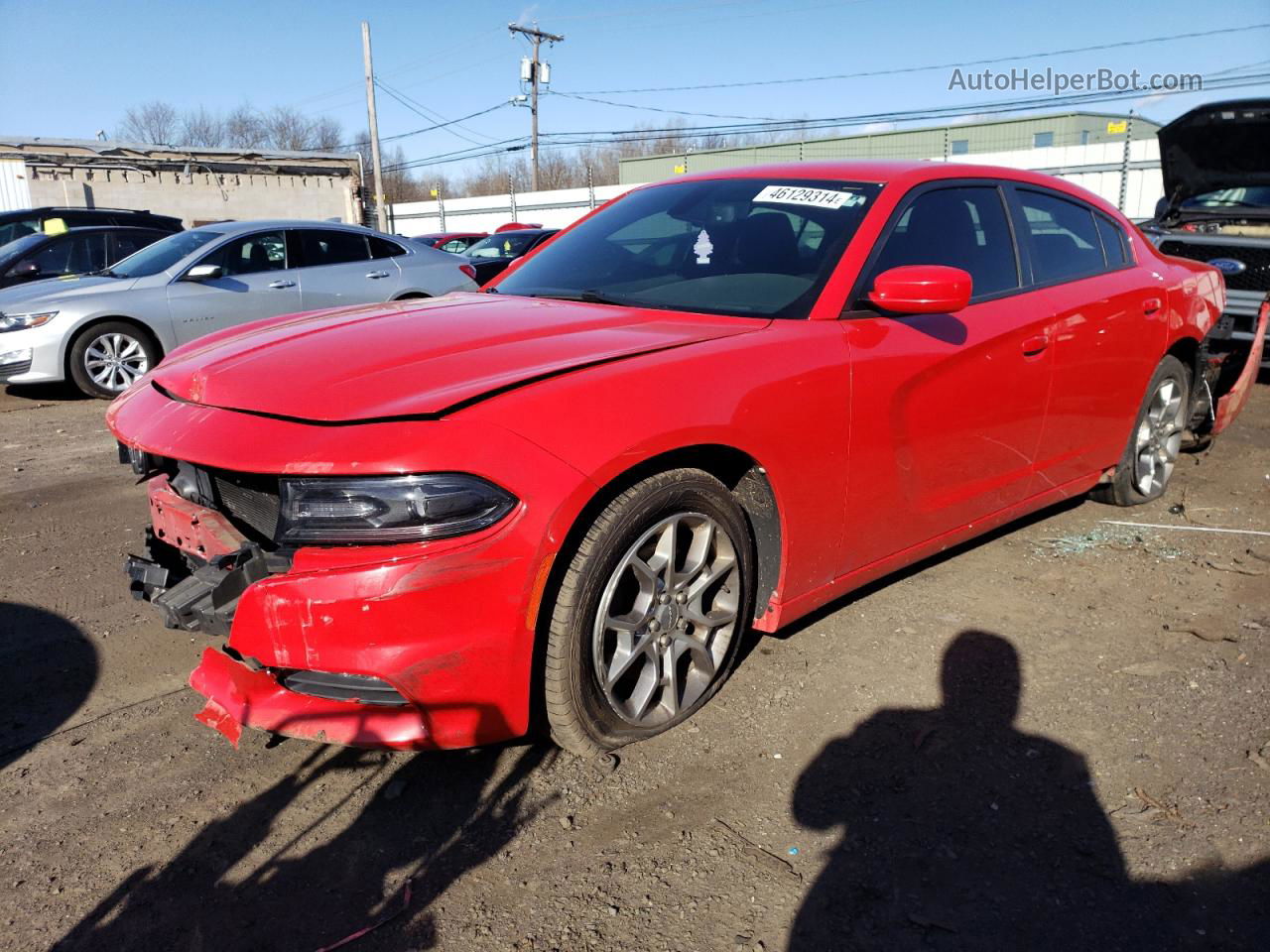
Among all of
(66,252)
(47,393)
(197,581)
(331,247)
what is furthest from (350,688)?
(66,252)

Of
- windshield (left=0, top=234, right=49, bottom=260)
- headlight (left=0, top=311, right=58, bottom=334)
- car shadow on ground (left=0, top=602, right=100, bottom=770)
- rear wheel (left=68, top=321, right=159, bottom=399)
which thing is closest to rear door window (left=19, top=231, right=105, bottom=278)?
windshield (left=0, top=234, right=49, bottom=260)

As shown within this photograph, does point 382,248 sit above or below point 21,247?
below

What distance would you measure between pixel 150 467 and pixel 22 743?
2.83 feet

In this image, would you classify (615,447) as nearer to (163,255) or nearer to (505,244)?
(163,255)

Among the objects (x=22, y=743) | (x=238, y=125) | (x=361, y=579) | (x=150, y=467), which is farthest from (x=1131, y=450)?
(x=238, y=125)

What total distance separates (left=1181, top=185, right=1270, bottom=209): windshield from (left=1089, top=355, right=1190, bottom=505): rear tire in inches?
170

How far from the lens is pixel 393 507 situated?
2.21 meters

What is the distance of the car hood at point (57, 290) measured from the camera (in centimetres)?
801

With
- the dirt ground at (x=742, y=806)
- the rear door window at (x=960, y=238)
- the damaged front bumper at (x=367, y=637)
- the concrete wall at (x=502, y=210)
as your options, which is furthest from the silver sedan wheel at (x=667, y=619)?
the concrete wall at (x=502, y=210)

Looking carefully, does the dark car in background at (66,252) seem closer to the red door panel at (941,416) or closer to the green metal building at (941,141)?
the red door panel at (941,416)

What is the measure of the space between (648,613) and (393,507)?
81 cm

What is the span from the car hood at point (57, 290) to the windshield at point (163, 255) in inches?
7.5

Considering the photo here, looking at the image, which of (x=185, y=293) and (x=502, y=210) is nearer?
(x=185, y=293)

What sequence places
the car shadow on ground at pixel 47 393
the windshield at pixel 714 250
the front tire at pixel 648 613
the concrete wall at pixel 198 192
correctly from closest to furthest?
1. the front tire at pixel 648 613
2. the windshield at pixel 714 250
3. the car shadow on ground at pixel 47 393
4. the concrete wall at pixel 198 192
